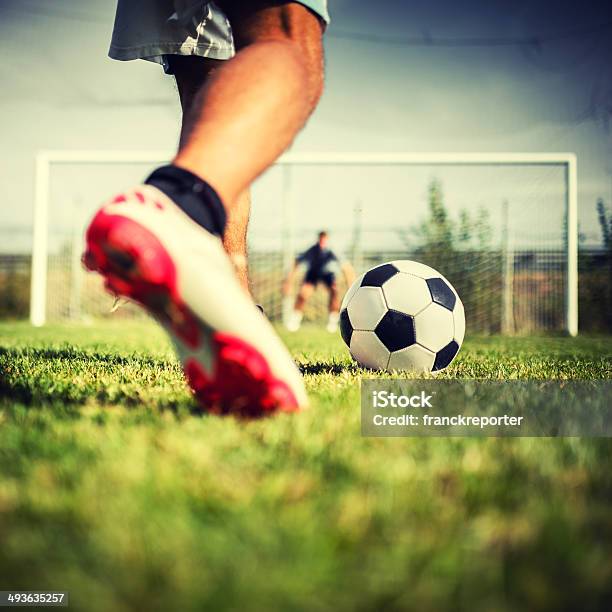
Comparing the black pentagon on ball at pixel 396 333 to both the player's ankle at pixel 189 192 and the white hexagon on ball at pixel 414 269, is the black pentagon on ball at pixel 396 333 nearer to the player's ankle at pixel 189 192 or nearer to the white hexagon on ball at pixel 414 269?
the white hexagon on ball at pixel 414 269

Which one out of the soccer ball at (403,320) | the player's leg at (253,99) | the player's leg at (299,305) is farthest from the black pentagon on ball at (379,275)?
the player's leg at (299,305)

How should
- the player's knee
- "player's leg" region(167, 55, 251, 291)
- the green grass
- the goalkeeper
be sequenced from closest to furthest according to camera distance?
the green grass
the player's knee
"player's leg" region(167, 55, 251, 291)
the goalkeeper

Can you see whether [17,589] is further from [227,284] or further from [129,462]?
[227,284]

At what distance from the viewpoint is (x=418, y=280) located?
2.53 meters

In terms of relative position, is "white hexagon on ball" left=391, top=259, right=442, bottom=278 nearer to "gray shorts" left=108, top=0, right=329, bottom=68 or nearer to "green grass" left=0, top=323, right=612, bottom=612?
"gray shorts" left=108, top=0, right=329, bottom=68

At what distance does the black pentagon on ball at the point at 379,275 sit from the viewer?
2.56 metres

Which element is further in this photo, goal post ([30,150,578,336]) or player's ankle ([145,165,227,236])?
goal post ([30,150,578,336])

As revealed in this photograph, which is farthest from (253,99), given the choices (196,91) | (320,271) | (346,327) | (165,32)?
(320,271)

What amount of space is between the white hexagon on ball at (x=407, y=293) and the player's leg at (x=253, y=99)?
3.86ft

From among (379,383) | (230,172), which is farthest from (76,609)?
(379,383)

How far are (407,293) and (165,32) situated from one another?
51.6 inches

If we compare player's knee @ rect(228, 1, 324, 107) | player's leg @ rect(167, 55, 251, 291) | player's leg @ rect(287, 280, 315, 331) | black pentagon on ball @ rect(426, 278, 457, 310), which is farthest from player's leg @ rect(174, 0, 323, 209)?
Result: player's leg @ rect(287, 280, 315, 331)

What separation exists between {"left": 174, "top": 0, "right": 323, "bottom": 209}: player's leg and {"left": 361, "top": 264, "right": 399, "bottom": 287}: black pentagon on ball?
121 centimetres

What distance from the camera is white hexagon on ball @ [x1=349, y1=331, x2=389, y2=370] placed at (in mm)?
2396
